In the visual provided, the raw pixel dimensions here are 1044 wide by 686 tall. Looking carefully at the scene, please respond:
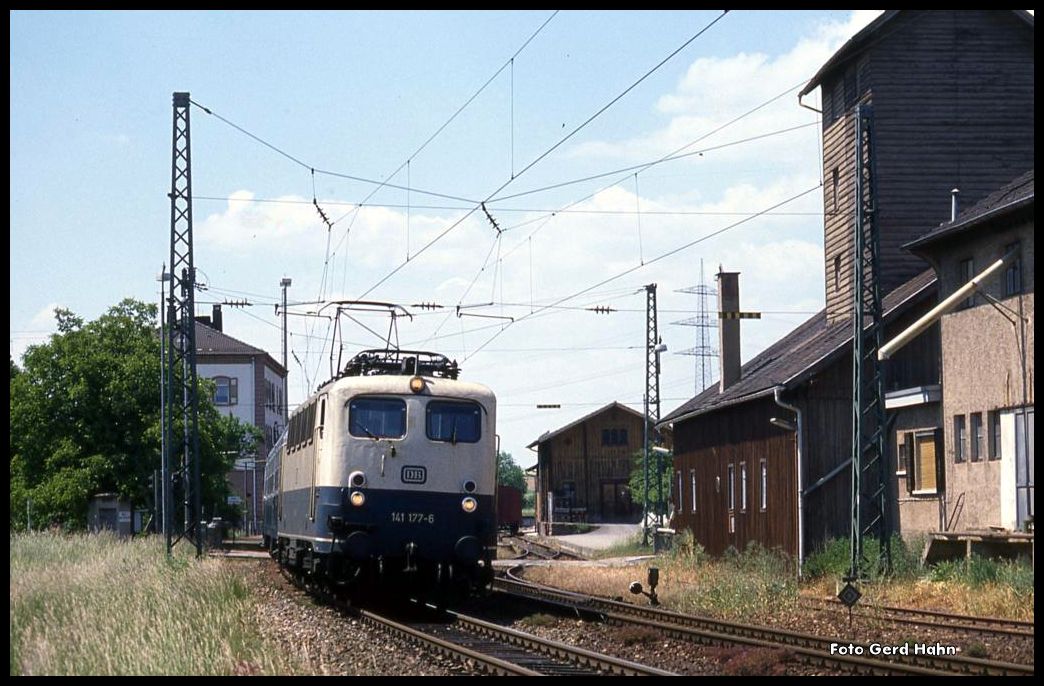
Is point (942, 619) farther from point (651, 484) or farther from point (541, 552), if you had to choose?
point (651, 484)

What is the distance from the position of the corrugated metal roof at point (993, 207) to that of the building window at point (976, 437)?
3389 mm

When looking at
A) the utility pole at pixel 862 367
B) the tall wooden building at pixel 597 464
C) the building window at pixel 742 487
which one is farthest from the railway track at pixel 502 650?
the tall wooden building at pixel 597 464

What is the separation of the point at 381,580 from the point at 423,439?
2199mm

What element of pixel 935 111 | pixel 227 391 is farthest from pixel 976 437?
pixel 227 391

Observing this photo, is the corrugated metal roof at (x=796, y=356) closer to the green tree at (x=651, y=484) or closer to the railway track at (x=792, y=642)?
the railway track at (x=792, y=642)

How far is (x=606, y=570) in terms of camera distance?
31.9 metres

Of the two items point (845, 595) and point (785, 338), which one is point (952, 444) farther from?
point (785, 338)

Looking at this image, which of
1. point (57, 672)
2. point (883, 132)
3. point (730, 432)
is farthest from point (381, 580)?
point (883, 132)

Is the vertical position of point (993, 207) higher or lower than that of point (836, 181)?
lower

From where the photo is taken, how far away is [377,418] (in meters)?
19.2

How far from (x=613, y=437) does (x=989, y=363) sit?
169ft

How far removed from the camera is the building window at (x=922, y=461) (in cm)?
2539

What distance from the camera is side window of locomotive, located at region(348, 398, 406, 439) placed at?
19016 mm

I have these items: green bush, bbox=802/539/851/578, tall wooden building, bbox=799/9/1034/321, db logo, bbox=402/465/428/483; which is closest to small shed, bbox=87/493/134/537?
tall wooden building, bbox=799/9/1034/321
